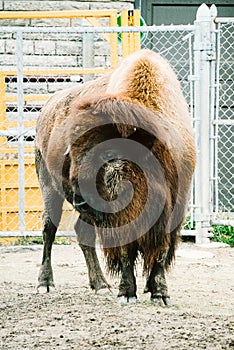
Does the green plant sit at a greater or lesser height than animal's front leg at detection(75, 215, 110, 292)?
lesser

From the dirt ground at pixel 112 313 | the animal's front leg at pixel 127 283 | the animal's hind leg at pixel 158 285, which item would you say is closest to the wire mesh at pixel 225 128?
the dirt ground at pixel 112 313

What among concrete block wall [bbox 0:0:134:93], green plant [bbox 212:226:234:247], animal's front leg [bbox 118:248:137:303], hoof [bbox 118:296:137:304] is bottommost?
green plant [bbox 212:226:234:247]

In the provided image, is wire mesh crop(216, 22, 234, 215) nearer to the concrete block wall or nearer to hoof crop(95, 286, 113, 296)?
the concrete block wall

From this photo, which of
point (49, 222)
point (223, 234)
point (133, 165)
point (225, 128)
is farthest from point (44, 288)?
point (225, 128)

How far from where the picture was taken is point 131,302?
5.01m

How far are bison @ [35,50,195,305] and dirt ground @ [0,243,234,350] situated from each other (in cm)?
34

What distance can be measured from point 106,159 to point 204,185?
3934mm

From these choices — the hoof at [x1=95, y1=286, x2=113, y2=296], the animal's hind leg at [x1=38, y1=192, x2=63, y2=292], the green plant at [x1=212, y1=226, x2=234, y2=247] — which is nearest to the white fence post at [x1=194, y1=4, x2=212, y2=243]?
the green plant at [x1=212, y1=226, x2=234, y2=247]

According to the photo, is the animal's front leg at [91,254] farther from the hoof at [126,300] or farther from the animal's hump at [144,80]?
the animal's hump at [144,80]

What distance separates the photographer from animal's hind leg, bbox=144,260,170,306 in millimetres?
5086

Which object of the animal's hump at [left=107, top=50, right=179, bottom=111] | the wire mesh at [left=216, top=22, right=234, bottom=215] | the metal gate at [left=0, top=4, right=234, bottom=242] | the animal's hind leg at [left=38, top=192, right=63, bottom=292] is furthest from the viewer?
the wire mesh at [left=216, top=22, right=234, bottom=215]

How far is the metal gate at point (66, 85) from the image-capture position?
8305mm

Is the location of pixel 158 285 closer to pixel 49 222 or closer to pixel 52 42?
pixel 49 222

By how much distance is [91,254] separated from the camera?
5977 mm
